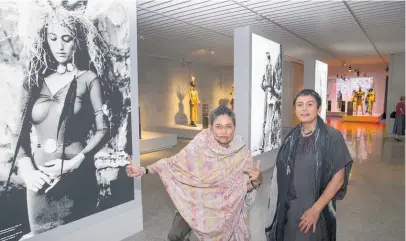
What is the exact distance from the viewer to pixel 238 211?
230 centimetres

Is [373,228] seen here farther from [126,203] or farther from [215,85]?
[215,85]

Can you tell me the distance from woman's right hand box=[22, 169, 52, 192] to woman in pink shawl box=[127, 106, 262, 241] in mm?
1227

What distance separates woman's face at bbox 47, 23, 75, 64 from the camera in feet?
8.59

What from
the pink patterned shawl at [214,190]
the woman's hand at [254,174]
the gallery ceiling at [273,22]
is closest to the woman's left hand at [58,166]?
the pink patterned shawl at [214,190]

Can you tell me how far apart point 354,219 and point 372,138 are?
830cm

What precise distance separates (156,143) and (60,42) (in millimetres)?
6530

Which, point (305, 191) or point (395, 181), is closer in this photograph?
point (305, 191)

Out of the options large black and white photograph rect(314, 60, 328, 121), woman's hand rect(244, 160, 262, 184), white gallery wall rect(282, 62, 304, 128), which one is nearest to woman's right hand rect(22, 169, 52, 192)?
woman's hand rect(244, 160, 262, 184)

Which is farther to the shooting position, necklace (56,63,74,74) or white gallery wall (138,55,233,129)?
white gallery wall (138,55,233,129)

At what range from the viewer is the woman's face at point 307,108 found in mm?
1976

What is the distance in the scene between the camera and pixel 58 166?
106 inches

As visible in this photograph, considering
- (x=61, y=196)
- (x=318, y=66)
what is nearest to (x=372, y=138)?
(x=318, y=66)

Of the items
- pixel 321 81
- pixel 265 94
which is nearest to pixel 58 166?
pixel 265 94

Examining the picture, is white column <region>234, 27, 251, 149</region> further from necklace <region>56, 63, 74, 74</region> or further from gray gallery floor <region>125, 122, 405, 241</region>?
necklace <region>56, 63, 74, 74</region>
